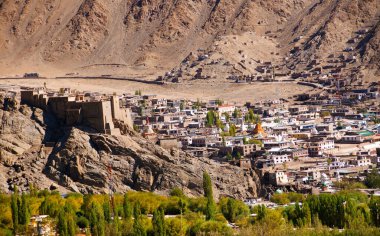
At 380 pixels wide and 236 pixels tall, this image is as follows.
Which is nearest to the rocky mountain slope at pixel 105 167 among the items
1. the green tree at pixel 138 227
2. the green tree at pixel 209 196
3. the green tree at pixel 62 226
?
the green tree at pixel 209 196

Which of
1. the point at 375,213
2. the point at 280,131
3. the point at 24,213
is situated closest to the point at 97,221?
the point at 24,213

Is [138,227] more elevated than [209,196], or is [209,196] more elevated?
[209,196]

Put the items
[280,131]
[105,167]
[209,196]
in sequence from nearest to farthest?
[209,196] < [105,167] < [280,131]

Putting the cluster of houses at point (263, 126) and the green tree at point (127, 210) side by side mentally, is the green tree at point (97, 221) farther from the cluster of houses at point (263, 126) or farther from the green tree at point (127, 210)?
the cluster of houses at point (263, 126)

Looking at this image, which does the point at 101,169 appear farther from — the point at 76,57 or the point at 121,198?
the point at 76,57

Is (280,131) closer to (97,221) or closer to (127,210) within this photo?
(127,210)
